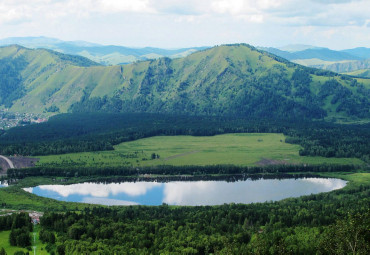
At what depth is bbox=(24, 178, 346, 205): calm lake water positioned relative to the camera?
465 feet

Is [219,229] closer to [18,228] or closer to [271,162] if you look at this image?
[18,228]

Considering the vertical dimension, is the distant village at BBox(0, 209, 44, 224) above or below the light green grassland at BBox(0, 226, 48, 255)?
below

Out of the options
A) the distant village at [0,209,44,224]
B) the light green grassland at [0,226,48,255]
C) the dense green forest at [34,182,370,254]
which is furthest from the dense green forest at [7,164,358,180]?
the light green grassland at [0,226,48,255]

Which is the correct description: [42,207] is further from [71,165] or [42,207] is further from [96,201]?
[71,165]

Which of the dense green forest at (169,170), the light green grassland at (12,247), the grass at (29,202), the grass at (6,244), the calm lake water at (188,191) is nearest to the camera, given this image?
the light green grassland at (12,247)

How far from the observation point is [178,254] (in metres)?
77.9

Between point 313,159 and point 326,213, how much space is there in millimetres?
90417

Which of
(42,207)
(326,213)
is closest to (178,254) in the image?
(326,213)

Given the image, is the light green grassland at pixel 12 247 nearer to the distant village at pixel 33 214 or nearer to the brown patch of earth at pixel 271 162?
the distant village at pixel 33 214

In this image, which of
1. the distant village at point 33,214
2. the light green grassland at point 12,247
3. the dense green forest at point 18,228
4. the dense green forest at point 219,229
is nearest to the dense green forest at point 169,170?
the dense green forest at point 219,229

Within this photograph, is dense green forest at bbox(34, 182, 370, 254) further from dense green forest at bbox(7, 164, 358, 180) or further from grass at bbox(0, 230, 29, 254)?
dense green forest at bbox(7, 164, 358, 180)

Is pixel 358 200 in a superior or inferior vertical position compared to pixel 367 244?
inferior

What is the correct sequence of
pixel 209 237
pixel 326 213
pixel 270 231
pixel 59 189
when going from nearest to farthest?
pixel 209 237 → pixel 270 231 → pixel 326 213 → pixel 59 189

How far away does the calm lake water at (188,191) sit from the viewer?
14175cm
